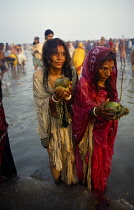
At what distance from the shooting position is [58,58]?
6.78 ft

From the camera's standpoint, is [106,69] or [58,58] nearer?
[106,69]

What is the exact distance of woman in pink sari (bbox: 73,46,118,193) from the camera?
1.88 metres

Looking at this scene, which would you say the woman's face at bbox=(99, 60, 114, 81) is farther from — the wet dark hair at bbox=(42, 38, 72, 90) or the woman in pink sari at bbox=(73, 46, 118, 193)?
the wet dark hair at bbox=(42, 38, 72, 90)

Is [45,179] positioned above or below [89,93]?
below

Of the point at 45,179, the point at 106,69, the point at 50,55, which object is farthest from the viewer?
the point at 45,179

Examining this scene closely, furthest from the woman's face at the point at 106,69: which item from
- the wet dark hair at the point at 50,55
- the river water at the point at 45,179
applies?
the wet dark hair at the point at 50,55

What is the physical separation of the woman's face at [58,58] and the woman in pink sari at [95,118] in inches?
10.7

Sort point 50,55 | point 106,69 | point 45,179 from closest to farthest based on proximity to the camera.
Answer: point 106,69 < point 50,55 < point 45,179

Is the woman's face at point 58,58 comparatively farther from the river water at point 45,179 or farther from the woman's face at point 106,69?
the river water at point 45,179

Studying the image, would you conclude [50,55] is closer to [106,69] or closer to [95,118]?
[106,69]

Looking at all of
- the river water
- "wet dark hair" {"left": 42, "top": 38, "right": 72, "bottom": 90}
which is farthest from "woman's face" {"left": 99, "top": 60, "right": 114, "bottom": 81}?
"wet dark hair" {"left": 42, "top": 38, "right": 72, "bottom": 90}

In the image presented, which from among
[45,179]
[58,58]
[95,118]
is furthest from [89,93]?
[45,179]

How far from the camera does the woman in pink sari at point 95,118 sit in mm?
1878

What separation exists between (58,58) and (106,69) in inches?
21.6
